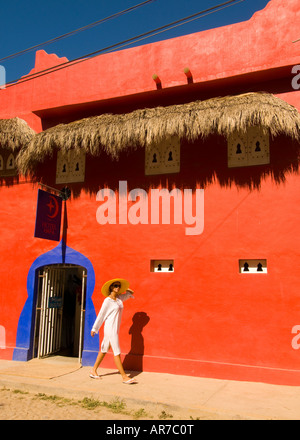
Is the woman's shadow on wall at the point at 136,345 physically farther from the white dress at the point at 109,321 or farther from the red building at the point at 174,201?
the white dress at the point at 109,321

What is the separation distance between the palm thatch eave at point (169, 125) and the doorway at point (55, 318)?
251cm

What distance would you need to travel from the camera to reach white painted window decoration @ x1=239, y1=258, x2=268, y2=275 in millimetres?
6618

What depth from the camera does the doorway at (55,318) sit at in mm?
8078

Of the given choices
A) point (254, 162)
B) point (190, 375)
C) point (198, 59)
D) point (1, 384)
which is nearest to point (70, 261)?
point (1, 384)

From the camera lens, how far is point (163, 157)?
7.64 metres

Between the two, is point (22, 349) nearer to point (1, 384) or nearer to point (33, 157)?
point (1, 384)

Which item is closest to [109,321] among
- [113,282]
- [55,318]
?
[113,282]

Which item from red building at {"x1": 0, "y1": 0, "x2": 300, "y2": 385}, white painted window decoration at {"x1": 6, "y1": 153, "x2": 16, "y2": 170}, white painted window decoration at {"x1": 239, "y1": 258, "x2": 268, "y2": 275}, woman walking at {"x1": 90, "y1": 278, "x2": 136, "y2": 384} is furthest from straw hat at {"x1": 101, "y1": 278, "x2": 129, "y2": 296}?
white painted window decoration at {"x1": 6, "y1": 153, "x2": 16, "y2": 170}

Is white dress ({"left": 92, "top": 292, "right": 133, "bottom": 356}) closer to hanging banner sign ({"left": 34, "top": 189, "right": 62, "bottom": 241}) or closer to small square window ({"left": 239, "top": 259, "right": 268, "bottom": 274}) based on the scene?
hanging banner sign ({"left": 34, "top": 189, "right": 62, "bottom": 241})

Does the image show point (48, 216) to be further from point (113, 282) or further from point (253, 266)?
point (253, 266)

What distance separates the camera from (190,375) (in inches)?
259

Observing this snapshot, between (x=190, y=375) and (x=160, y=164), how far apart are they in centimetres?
402

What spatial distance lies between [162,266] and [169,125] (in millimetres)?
2689

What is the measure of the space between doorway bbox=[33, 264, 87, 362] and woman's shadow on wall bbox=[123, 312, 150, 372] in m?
1.08
